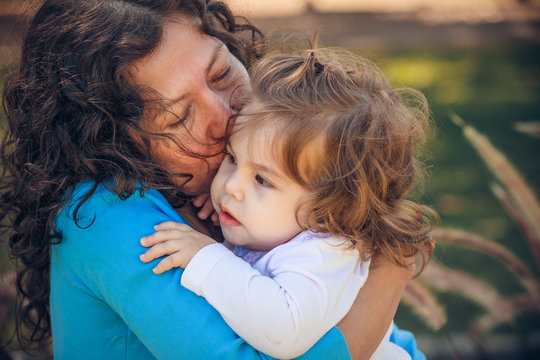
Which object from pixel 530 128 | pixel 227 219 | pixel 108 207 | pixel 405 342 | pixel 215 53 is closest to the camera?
pixel 108 207

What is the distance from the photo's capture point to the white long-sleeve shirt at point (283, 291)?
5.19 ft

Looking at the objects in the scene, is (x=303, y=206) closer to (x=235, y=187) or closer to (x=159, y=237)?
(x=235, y=187)

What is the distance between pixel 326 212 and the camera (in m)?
1.83

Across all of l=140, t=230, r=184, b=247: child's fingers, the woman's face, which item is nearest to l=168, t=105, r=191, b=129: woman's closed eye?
the woman's face

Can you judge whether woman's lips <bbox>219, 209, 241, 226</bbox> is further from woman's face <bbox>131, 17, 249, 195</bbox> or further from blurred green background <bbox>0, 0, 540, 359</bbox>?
blurred green background <bbox>0, 0, 540, 359</bbox>

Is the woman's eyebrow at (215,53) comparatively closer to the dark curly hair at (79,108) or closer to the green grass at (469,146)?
the dark curly hair at (79,108)

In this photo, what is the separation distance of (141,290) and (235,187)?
46 cm

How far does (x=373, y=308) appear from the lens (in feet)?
6.18

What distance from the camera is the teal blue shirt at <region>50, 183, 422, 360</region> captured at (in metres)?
1.58

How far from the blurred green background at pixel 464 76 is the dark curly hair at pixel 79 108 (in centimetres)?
322

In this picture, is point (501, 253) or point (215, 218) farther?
point (501, 253)

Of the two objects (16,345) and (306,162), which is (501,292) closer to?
(306,162)

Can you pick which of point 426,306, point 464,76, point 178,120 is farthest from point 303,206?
point 464,76

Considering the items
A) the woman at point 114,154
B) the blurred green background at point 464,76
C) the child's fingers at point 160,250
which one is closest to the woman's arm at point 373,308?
the woman at point 114,154
